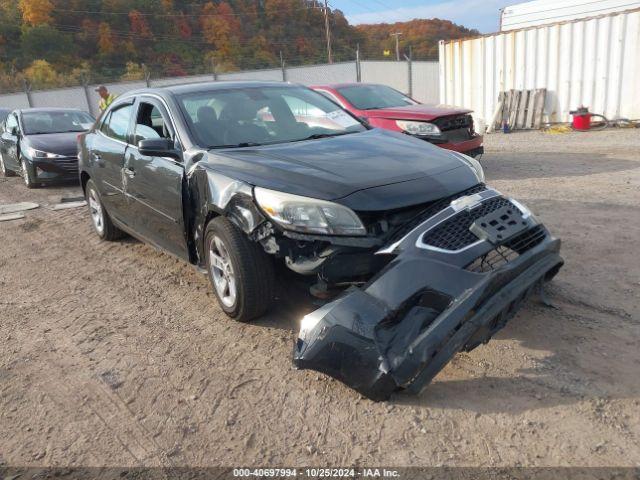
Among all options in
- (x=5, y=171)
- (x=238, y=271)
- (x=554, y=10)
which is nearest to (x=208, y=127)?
(x=238, y=271)

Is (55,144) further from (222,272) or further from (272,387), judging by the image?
(272,387)

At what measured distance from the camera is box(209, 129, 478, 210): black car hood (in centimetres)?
303

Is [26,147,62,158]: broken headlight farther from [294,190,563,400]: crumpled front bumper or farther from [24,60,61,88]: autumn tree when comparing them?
[24,60,61,88]: autumn tree

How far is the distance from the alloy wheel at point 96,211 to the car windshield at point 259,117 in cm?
216

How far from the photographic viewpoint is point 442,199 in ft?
10.3

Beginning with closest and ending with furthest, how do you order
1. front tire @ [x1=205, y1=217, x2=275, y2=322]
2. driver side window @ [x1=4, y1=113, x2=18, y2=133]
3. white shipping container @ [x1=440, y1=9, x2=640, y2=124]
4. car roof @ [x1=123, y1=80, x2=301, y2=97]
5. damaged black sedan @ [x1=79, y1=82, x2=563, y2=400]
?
damaged black sedan @ [x1=79, y1=82, x2=563, y2=400] < front tire @ [x1=205, y1=217, x2=275, y2=322] < car roof @ [x1=123, y1=80, x2=301, y2=97] < driver side window @ [x1=4, y1=113, x2=18, y2=133] < white shipping container @ [x1=440, y1=9, x2=640, y2=124]

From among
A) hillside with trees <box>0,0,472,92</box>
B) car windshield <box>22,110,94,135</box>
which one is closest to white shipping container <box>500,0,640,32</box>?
car windshield <box>22,110,94,135</box>

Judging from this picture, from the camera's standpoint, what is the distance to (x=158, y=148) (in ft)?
12.6

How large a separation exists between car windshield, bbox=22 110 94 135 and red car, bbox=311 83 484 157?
5.47 m

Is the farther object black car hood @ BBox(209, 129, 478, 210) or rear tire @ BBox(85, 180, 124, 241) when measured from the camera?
rear tire @ BBox(85, 180, 124, 241)

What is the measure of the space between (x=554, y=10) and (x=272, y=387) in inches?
853

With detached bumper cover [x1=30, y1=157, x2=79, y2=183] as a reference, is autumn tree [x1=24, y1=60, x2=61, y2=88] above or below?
above

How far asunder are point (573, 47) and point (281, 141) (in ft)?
39.3

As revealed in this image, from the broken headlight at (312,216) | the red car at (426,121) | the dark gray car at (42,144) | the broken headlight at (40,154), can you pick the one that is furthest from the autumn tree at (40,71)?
the broken headlight at (312,216)
